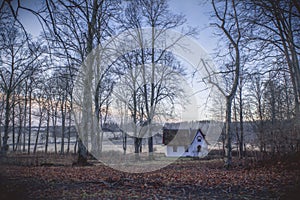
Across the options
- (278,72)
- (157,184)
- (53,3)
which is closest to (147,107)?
(278,72)

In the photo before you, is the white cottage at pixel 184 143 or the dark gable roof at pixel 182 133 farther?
the dark gable roof at pixel 182 133

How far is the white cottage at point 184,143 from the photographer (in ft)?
97.0

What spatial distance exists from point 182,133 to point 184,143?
1664mm

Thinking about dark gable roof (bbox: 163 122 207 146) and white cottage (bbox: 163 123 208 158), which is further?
dark gable roof (bbox: 163 122 207 146)

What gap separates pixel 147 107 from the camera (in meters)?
20.7

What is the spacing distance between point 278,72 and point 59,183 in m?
10.2

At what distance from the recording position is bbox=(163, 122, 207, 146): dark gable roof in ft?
100

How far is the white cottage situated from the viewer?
29578mm

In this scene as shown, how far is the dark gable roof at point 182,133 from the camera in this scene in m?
30.5

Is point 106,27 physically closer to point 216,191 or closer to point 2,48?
point 2,48

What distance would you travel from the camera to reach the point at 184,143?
3066cm

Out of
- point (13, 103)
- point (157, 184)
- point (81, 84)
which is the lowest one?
point (157, 184)

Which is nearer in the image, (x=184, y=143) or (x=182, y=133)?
(x=184, y=143)

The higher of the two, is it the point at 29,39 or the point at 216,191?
the point at 29,39
